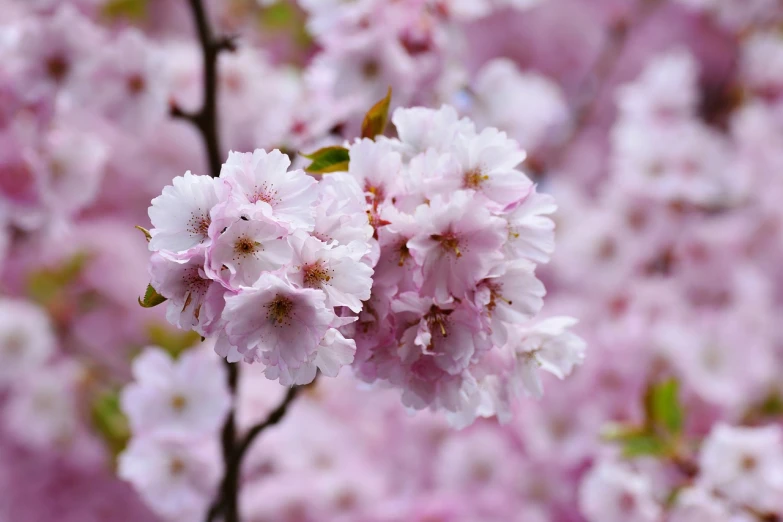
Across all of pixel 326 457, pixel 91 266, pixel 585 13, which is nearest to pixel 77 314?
pixel 91 266

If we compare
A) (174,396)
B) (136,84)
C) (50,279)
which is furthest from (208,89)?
(50,279)

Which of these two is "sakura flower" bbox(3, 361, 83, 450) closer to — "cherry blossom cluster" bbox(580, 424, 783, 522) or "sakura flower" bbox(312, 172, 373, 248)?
"cherry blossom cluster" bbox(580, 424, 783, 522)

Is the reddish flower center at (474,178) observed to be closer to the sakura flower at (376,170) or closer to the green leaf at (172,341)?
the sakura flower at (376,170)

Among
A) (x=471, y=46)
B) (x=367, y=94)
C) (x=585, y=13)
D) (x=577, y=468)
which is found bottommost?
(x=577, y=468)

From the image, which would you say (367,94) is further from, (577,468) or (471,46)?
(471,46)

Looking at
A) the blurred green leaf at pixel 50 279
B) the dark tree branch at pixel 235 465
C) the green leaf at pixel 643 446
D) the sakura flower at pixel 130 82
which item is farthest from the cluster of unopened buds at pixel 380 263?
the blurred green leaf at pixel 50 279

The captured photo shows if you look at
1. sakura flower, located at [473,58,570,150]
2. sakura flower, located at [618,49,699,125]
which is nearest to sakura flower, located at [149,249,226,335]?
sakura flower, located at [473,58,570,150]

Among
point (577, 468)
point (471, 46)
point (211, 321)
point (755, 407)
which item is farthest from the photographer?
point (471, 46)
